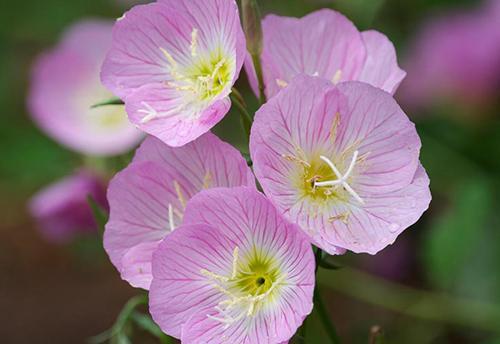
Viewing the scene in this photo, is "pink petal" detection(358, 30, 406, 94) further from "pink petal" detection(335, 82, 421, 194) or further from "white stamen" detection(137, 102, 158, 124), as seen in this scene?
"white stamen" detection(137, 102, 158, 124)

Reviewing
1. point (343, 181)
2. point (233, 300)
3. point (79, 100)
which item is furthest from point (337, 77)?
point (79, 100)

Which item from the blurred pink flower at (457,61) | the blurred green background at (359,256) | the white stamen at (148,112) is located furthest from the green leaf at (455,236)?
the white stamen at (148,112)

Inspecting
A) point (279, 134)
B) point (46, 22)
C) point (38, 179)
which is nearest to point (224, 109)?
point (279, 134)

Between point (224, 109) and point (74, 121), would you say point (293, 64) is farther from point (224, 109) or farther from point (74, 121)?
point (74, 121)

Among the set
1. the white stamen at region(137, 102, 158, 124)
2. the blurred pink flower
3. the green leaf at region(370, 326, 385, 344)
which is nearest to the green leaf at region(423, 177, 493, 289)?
the blurred pink flower

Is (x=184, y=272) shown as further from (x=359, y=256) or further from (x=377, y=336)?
(x=359, y=256)

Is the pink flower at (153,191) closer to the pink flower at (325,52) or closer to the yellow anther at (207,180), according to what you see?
the yellow anther at (207,180)
